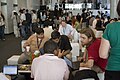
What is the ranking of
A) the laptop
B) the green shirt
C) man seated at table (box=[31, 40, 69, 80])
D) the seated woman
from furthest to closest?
the laptop, the seated woman, man seated at table (box=[31, 40, 69, 80]), the green shirt

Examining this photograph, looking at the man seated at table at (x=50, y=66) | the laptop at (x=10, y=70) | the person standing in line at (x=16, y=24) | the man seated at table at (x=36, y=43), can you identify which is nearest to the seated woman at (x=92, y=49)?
the man seated at table at (x=50, y=66)

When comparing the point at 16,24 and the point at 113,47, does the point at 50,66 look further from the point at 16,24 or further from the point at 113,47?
the point at 16,24

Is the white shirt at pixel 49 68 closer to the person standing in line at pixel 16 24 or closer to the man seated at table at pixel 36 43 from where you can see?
the man seated at table at pixel 36 43

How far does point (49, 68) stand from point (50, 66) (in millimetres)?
29

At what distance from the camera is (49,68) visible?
384 cm

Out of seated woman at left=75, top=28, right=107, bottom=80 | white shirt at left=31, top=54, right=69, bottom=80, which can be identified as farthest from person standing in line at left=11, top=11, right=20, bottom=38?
white shirt at left=31, top=54, right=69, bottom=80

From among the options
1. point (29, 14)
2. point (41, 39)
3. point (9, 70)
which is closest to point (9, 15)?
point (29, 14)

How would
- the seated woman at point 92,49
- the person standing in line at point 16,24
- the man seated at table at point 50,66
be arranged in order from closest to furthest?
the man seated at table at point 50,66, the seated woman at point 92,49, the person standing in line at point 16,24

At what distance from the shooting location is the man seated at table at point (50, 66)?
3.81 metres

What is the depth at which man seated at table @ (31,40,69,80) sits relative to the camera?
12.5 feet

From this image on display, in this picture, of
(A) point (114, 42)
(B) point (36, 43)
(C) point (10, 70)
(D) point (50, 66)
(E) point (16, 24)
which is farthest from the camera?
(E) point (16, 24)

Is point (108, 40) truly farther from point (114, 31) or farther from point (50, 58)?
point (50, 58)

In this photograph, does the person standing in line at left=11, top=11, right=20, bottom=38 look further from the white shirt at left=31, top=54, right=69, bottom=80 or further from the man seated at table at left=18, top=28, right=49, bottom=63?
the white shirt at left=31, top=54, right=69, bottom=80

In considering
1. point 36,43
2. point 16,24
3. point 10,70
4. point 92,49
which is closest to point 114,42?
point 92,49
